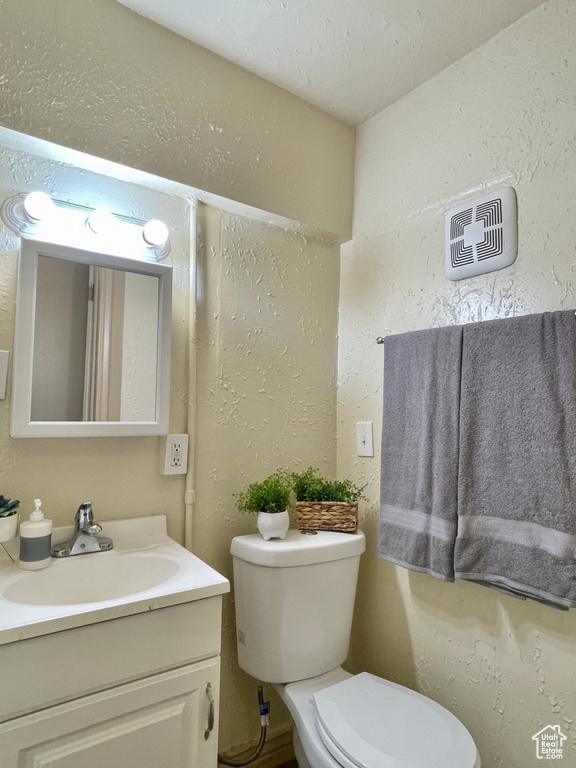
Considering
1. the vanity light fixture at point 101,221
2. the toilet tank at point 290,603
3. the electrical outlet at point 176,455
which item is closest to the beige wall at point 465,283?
the toilet tank at point 290,603

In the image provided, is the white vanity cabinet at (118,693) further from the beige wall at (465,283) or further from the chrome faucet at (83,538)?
the beige wall at (465,283)

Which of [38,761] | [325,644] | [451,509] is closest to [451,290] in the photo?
[451,509]

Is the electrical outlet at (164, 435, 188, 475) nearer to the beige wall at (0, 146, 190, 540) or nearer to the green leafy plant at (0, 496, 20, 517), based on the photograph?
the beige wall at (0, 146, 190, 540)

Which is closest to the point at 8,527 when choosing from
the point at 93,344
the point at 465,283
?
the point at 93,344

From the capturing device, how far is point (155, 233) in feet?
4.63

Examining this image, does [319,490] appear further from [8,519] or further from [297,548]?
[8,519]

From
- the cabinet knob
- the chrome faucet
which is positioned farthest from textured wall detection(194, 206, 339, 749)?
the cabinet knob

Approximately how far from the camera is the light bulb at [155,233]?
140 cm

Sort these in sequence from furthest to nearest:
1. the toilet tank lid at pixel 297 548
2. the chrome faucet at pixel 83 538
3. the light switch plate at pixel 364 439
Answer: the light switch plate at pixel 364 439, the toilet tank lid at pixel 297 548, the chrome faucet at pixel 83 538

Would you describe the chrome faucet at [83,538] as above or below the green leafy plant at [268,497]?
below

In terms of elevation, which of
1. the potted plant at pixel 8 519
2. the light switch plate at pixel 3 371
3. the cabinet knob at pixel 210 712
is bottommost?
the cabinet knob at pixel 210 712

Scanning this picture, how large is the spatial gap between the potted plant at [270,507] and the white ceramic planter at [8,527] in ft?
2.11

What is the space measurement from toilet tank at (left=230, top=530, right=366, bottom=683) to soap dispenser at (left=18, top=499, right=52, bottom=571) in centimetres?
54

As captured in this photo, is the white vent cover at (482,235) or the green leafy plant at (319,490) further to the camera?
the green leafy plant at (319,490)
